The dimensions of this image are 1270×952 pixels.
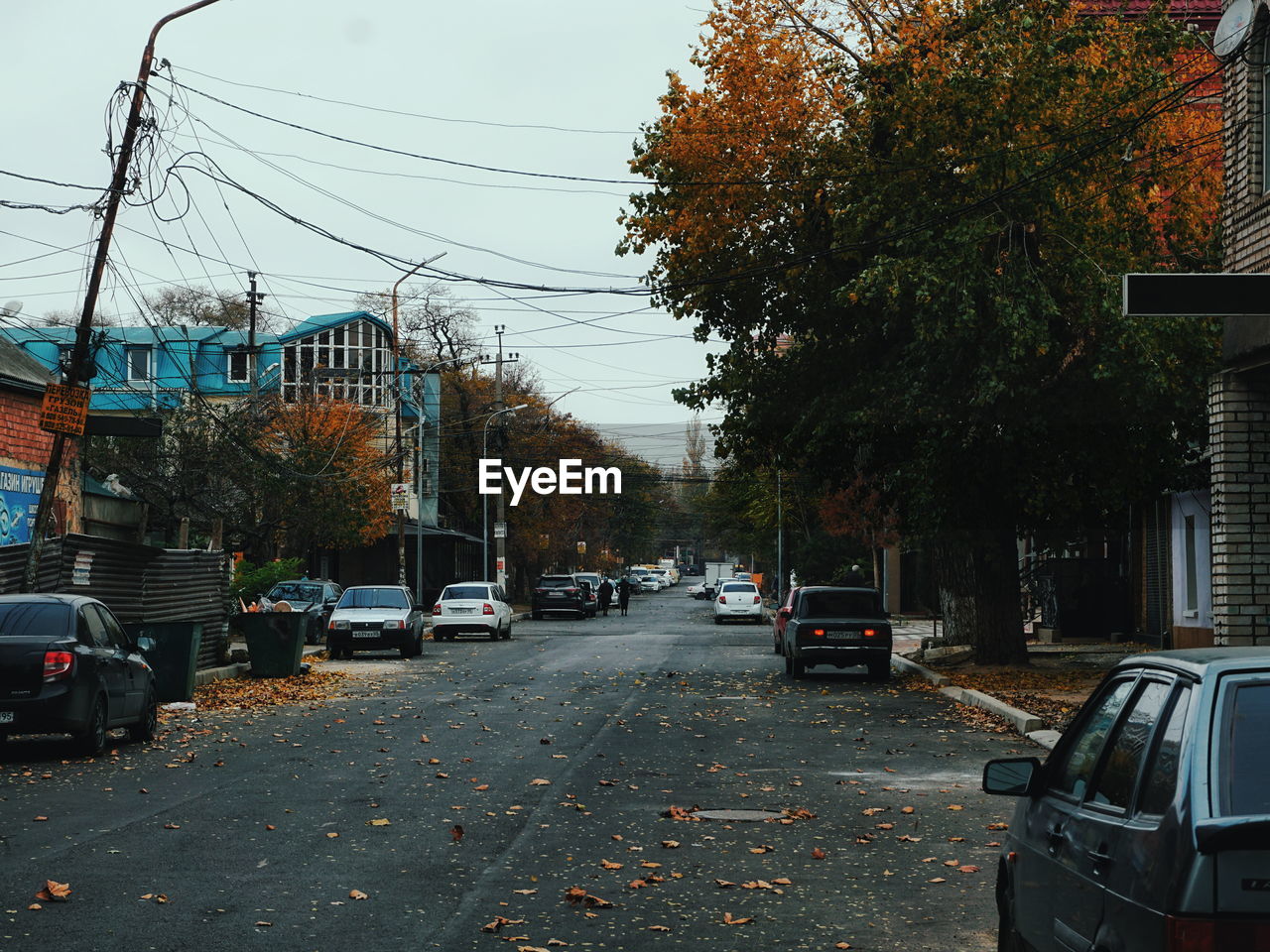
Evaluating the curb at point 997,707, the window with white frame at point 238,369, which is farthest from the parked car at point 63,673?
the window with white frame at point 238,369

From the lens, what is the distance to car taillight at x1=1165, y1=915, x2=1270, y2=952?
12.2 ft

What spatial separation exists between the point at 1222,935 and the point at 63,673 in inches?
523

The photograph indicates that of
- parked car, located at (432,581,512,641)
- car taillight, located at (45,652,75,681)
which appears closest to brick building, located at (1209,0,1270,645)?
car taillight, located at (45,652,75,681)

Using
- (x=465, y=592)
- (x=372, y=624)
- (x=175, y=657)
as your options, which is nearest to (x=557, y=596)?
(x=465, y=592)

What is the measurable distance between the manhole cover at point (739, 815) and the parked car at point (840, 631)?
1491cm

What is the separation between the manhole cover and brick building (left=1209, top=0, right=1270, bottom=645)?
6.39 metres

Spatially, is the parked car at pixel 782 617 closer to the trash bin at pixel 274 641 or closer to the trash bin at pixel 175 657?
the trash bin at pixel 274 641

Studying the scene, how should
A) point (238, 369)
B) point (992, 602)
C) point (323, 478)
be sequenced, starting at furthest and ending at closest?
point (238, 369), point (323, 478), point (992, 602)

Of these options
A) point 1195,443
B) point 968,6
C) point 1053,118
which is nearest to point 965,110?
point 1053,118

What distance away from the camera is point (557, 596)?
61.1 meters

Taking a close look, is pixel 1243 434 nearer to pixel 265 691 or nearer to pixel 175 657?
pixel 175 657

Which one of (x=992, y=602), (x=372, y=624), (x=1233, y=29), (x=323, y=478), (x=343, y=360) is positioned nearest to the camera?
(x=1233, y=29)

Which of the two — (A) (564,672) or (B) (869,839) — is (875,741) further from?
(A) (564,672)

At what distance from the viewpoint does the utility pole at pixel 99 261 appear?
2169cm
